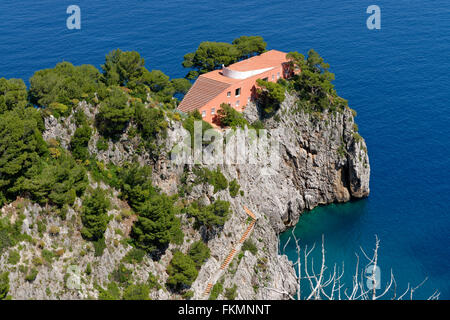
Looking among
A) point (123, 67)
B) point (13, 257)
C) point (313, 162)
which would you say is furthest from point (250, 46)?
point (13, 257)

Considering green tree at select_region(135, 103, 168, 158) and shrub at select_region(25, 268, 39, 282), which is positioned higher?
green tree at select_region(135, 103, 168, 158)

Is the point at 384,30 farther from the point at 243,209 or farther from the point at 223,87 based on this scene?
the point at 243,209

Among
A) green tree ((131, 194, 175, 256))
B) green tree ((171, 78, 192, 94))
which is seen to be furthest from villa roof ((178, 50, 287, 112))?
green tree ((131, 194, 175, 256))

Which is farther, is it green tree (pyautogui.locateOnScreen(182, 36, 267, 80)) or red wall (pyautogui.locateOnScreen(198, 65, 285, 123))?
green tree (pyautogui.locateOnScreen(182, 36, 267, 80))

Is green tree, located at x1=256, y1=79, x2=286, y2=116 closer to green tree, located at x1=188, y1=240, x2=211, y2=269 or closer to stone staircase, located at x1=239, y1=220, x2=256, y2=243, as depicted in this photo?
stone staircase, located at x1=239, y1=220, x2=256, y2=243

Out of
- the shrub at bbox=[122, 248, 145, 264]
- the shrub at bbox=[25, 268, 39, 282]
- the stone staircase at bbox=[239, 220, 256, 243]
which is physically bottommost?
the stone staircase at bbox=[239, 220, 256, 243]

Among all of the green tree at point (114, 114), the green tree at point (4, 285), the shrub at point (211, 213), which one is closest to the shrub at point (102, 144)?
the green tree at point (114, 114)
